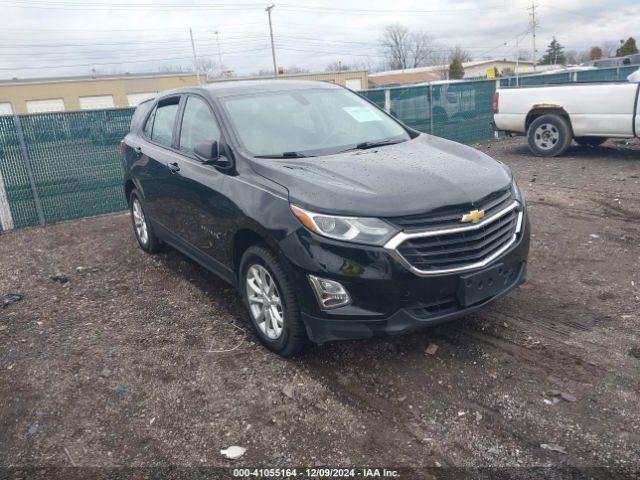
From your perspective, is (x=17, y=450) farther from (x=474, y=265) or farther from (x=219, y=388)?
(x=474, y=265)

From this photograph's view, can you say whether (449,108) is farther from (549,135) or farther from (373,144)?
(373,144)

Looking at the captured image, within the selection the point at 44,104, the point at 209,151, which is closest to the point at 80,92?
the point at 44,104

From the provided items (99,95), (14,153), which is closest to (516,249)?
(14,153)

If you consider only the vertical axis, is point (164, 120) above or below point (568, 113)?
above

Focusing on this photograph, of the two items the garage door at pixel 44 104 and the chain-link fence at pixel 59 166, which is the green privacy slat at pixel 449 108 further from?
the garage door at pixel 44 104

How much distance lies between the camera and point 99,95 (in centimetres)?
5034

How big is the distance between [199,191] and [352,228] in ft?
5.59

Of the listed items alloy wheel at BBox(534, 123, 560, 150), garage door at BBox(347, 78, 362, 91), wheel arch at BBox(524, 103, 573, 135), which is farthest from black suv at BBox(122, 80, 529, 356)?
garage door at BBox(347, 78, 362, 91)

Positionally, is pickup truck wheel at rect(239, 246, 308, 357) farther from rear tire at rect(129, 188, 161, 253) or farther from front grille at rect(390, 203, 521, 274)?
rear tire at rect(129, 188, 161, 253)

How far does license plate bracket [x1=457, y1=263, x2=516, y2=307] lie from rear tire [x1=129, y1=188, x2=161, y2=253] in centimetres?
384

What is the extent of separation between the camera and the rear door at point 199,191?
4.11 metres

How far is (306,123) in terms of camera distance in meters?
4.48

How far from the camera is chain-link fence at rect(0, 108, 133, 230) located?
26.5 feet

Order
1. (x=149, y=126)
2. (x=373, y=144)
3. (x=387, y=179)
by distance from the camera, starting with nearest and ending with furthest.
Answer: (x=387, y=179) < (x=373, y=144) < (x=149, y=126)
